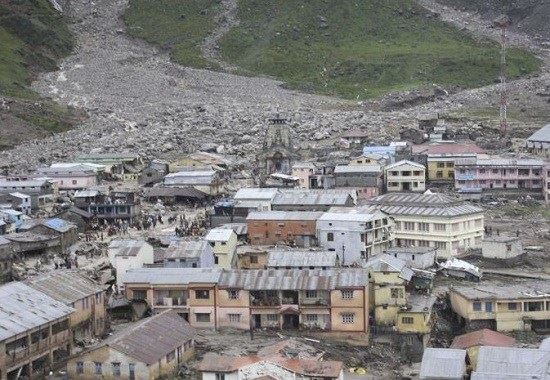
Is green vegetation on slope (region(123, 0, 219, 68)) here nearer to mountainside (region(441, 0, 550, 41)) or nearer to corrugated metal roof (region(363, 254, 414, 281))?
mountainside (region(441, 0, 550, 41))

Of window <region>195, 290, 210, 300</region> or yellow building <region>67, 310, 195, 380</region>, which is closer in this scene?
yellow building <region>67, 310, 195, 380</region>

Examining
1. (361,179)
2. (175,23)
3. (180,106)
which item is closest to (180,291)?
(361,179)

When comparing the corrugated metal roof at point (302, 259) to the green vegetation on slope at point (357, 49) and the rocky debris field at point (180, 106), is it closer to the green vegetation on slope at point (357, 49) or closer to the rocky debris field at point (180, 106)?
the rocky debris field at point (180, 106)

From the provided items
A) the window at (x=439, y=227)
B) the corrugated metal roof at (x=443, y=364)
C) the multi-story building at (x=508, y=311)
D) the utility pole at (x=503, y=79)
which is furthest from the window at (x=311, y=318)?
the utility pole at (x=503, y=79)

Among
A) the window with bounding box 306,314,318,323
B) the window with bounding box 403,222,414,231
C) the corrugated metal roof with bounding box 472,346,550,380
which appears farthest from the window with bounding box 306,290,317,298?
the window with bounding box 403,222,414,231

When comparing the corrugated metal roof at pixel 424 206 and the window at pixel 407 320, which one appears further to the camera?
the corrugated metal roof at pixel 424 206

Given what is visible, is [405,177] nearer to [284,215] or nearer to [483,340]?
[284,215]
